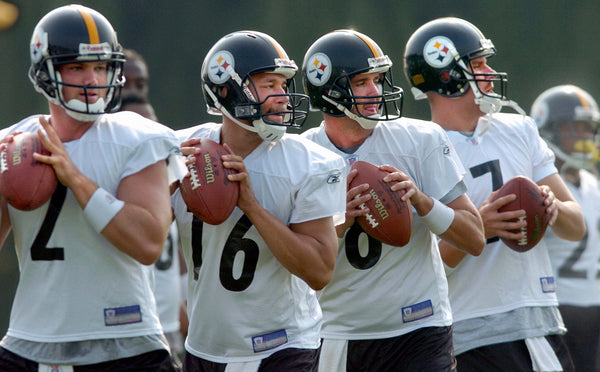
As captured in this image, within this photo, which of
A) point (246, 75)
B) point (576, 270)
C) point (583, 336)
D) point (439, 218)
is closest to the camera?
point (246, 75)

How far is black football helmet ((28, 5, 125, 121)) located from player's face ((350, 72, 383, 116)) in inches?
40.8

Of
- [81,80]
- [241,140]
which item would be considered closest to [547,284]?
[241,140]

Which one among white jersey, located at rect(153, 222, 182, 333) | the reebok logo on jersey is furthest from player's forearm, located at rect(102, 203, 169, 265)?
white jersey, located at rect(153, 222, 182, 333)

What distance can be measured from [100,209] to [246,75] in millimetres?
814

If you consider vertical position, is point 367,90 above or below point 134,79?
above

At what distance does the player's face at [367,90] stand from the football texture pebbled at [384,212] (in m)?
0.30

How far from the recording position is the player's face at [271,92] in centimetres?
343

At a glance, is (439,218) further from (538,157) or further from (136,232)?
(136,232)

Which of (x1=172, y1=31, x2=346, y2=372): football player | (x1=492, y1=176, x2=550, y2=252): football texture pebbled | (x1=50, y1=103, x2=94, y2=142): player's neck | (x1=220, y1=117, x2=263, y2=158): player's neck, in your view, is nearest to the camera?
(x1=50, y1=103, x2=94, y2=142): player's neck

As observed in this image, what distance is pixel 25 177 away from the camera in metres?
2.90

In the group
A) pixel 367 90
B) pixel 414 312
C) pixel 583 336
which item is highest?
pixel 367 90

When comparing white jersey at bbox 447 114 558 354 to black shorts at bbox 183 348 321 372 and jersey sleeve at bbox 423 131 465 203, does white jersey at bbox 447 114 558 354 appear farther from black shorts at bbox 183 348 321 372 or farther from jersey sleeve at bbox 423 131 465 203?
black shorts at bbox 183 348 321 372

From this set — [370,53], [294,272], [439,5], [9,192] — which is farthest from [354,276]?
[439,5]

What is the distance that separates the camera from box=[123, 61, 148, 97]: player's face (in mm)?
5996
